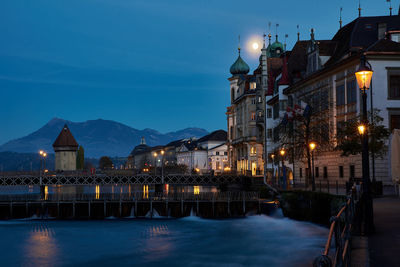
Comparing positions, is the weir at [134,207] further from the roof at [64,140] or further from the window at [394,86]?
the roof at [64,140]

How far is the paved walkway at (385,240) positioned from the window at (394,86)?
71.2 feet

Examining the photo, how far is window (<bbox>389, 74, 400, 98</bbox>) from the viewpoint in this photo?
40812 millimetres

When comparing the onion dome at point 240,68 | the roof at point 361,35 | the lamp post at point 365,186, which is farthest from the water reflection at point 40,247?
the onion dome at point 240,68

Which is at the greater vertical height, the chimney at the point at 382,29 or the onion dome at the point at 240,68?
the onion dome at the point at 240,68

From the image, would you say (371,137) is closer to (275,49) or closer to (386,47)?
(386,47)

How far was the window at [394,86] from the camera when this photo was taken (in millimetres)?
40812

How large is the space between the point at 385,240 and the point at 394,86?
30.1 metres

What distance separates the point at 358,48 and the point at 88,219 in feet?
110

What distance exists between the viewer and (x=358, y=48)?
Result: 150 feet

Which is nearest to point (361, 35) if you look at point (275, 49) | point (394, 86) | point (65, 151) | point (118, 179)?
point (394, 86)

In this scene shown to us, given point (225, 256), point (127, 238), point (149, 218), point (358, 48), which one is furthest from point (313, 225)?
point (149, 218)

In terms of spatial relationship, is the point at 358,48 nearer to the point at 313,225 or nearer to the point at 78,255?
the point at 313,225

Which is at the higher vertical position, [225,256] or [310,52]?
[310,52]

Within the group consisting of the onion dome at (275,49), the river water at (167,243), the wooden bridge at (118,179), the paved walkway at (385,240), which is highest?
the onion dome at (275,49)
